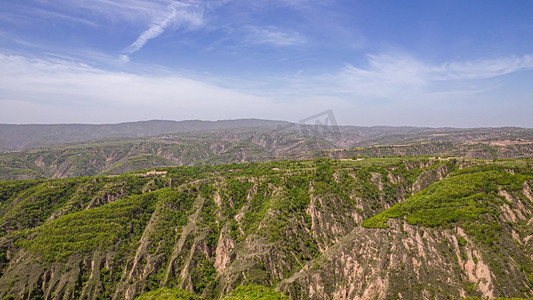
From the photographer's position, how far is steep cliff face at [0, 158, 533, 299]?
71.4 m

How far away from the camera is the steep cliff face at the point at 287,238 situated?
71.4m

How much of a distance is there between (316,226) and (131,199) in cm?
7667

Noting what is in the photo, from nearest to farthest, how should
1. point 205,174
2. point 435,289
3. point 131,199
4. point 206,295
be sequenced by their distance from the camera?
point 435,289, point 206,295, point 131,199, point 205,174

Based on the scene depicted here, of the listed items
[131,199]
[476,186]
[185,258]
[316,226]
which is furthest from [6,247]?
[476,186]

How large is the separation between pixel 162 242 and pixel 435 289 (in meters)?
85.2

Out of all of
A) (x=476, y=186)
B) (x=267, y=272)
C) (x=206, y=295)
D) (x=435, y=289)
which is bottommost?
(x=206, y=295)

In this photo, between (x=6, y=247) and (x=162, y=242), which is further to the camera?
(x=162, y=242)

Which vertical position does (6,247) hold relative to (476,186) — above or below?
below

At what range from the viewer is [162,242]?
311 ft

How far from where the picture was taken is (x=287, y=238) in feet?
306

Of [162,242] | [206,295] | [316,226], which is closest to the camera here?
[206,295]

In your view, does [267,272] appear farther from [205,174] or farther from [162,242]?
[205,174]

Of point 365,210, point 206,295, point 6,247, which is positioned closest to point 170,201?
point 206,295

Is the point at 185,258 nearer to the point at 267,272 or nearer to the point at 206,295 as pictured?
Result: the point at 206,295
